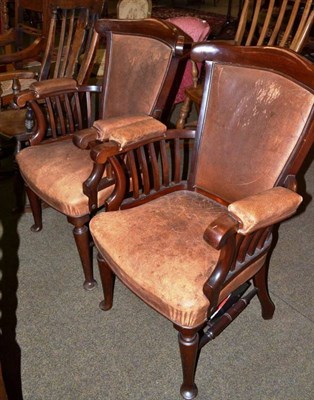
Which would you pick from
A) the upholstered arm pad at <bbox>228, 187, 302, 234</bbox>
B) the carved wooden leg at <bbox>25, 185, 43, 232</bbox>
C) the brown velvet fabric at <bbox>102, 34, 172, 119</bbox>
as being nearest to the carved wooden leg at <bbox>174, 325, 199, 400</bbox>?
the upholstered arm pad at <bbox>228, 187, 302, 234</bbox>

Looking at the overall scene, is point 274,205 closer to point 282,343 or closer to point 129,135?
point 129,135

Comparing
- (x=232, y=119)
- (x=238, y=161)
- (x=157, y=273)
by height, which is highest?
(x=232, y=119)

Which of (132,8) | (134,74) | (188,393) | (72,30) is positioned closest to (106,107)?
(134,74)

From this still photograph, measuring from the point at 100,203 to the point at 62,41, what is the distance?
1.08 meters

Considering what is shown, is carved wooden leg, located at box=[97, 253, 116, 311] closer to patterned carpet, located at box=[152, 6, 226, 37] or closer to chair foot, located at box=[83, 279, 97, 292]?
chair foot, located at box=[83, 279, 97, 292]

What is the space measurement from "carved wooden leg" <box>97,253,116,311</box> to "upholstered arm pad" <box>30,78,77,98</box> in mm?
827

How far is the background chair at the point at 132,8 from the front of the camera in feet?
11.1

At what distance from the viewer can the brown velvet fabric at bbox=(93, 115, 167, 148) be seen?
142 centimetres

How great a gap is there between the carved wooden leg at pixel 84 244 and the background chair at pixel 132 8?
2.38 m

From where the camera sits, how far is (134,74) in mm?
1810

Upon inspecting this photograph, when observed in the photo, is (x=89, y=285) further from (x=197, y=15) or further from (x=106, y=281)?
(x=197, y=15)

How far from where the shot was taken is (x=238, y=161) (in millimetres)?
1441

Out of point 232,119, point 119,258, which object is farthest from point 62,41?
point 119,258

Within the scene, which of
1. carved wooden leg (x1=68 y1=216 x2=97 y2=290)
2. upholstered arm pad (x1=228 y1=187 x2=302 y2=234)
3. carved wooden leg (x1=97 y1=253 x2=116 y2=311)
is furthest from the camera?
carved wooden leg (x1=68 y1=216 x2=97 y2=290)
